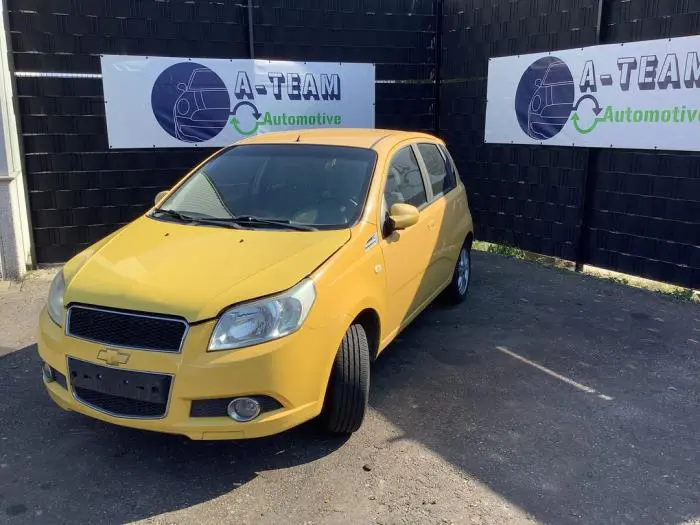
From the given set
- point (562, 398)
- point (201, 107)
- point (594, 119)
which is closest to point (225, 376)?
point (562, 398)

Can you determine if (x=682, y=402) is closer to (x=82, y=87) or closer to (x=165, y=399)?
(x=165, y=399)

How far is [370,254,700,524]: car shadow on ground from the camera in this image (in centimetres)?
321

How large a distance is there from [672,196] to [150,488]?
234 inches

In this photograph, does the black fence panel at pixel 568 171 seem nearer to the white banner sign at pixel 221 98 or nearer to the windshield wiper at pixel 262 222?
the white banner sign at pixel 221 98

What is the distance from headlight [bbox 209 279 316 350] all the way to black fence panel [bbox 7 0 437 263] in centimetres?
539

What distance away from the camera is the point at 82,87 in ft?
23.9

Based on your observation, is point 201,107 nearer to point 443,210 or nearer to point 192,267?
point 443,210

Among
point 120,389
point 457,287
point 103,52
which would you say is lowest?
point 457,287

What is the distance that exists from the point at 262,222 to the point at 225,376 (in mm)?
1268

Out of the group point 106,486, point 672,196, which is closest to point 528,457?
point 106,486

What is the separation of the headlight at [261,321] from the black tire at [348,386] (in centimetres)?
44

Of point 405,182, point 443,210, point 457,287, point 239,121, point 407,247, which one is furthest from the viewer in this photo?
point 239,121

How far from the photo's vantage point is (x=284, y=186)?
423 cm

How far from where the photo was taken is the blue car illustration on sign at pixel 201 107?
779 cm
